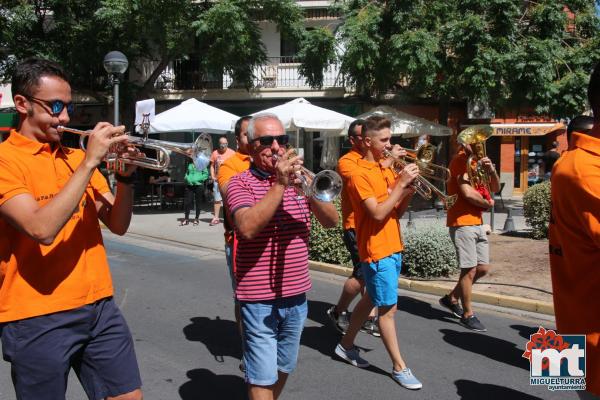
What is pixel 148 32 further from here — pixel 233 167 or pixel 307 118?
pixel 233 167

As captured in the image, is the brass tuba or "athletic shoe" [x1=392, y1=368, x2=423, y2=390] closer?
"athletic shoe" [x1=392, y1=368, x2=423, y2=390]

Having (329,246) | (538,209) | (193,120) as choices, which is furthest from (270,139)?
(193,120)

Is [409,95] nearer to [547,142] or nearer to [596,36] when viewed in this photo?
[596,36]

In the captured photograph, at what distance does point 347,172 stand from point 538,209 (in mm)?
6992

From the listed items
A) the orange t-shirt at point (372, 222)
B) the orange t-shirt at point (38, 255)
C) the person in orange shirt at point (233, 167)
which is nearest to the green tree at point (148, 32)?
the person in orange shirt at point (233, 167)

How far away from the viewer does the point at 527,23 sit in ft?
51.8

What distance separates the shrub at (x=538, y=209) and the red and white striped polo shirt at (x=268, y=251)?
8364 millimetres

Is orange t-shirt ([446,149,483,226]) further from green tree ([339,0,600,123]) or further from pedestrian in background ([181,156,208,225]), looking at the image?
green tree ([339,0,600,123])

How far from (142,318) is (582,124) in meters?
4.52

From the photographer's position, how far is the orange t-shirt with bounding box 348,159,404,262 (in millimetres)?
4289

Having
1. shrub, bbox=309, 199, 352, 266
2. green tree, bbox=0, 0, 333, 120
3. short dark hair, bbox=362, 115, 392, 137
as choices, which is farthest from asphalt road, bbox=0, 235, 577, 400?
green tree, bbox=0, 0, 333, 120

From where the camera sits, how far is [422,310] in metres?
6.67

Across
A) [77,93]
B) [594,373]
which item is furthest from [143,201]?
[594,373]

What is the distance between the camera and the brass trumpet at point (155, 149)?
2.89 meters
